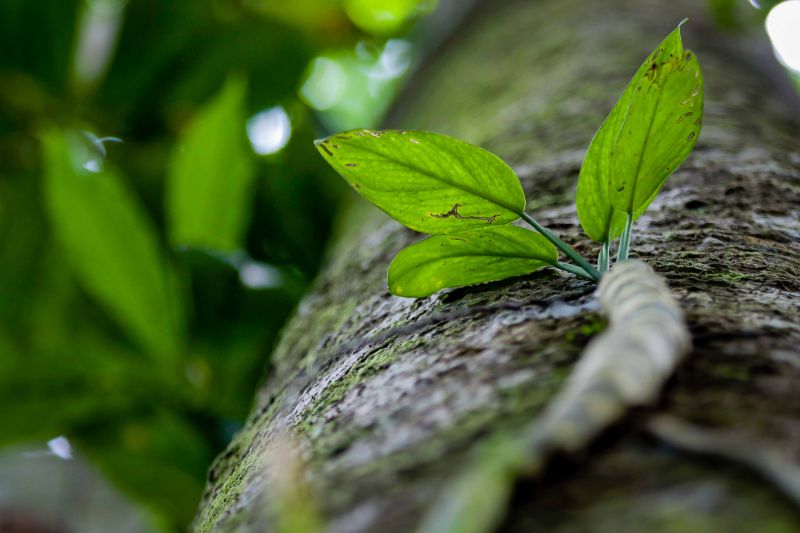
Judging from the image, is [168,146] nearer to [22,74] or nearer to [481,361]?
[22,74]

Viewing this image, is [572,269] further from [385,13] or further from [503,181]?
[385,13]

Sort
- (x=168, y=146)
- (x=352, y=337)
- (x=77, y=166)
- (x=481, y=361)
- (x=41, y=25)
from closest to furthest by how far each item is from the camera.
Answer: (x=481, y=361) < (x=352, y=337) < (x=77, y=166) < (x=41, y=25) < (x=168, y=146)

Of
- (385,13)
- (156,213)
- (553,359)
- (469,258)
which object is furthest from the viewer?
(385,13)

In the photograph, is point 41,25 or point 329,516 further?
point 41,25

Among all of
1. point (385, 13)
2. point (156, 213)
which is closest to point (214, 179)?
point (156, 213)

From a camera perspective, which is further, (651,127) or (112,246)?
(112,246)

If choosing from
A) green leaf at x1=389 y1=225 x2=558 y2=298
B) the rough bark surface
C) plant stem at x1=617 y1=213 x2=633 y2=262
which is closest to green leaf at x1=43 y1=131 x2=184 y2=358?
the rough bark surface

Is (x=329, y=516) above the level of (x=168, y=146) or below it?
below

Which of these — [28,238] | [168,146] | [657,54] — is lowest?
[657,54]

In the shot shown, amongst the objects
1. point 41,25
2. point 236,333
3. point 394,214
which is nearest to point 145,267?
point 236,333
